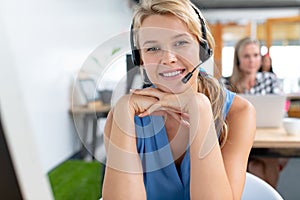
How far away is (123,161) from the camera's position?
739mm

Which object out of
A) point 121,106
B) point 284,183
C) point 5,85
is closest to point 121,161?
point 121,106

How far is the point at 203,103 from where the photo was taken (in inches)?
29.2

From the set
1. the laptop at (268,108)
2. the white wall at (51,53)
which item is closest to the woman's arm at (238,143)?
the laptop at (268,108)

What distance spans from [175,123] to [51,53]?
2.45 meters

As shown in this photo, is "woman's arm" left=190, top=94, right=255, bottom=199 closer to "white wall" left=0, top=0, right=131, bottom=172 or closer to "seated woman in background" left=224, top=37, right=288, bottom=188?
"seated woman in background" left=224, top=37, right=288, bottom=188

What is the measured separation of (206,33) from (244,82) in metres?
1.51

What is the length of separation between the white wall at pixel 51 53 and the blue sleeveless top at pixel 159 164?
1.59 meters

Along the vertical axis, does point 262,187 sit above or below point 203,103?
below

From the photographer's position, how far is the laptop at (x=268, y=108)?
1.53 metres

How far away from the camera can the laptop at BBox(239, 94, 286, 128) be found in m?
1.53

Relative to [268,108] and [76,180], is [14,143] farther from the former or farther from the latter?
A: [76,180]

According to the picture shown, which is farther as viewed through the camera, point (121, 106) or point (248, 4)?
point (248, 4)

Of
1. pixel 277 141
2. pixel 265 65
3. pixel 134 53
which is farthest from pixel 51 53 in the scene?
pixel 134 53

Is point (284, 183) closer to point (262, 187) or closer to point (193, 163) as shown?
point (262, 187)
